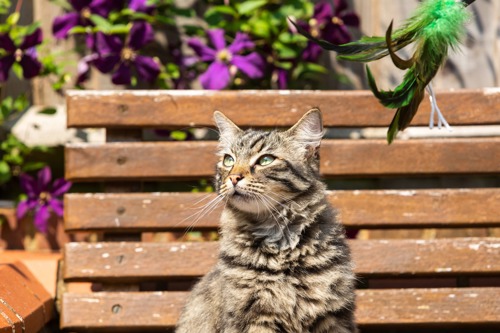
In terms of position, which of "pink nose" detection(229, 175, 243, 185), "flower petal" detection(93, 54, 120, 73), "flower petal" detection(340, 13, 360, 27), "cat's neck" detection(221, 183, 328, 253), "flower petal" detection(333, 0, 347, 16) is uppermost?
"flower petal" detection(333, 0, 347, 16)

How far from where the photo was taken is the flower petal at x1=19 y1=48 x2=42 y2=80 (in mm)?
3615

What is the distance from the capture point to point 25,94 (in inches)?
148

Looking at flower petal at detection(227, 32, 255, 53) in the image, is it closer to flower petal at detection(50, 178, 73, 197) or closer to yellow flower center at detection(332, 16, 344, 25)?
yellow flower center at detection(332, 16, 344, 25)

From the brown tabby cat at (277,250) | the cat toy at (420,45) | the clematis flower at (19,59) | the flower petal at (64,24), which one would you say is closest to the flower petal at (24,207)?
the clematis flower at (19,59)

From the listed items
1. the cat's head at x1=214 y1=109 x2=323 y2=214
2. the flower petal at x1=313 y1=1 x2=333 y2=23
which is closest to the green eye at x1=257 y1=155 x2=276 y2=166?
the cat's head at x1=214 y1=109 x2=323 y2=214

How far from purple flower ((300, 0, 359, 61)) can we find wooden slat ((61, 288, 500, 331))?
1.24m

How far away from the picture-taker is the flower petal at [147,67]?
3.67 metres

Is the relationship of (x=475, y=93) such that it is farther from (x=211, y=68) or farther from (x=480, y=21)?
(x=211, y=68)

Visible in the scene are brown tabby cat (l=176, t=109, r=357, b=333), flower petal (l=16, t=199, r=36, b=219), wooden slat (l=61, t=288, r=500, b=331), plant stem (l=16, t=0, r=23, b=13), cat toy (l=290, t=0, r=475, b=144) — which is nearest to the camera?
cat toy (l=290, t=0, r=475, b=144)

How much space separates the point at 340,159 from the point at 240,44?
2.64 ft

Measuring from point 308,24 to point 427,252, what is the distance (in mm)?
1318

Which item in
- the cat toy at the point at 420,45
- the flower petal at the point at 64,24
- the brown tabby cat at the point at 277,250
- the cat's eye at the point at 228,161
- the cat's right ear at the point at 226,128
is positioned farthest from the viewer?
the flower petal at the point at 64,24

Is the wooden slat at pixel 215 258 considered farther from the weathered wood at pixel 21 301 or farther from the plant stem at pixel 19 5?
the plant stem at pixel 19 5

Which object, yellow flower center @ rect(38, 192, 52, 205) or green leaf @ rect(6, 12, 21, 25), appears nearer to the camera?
yellow flower center @ rect(38, 192, 52, 205)
